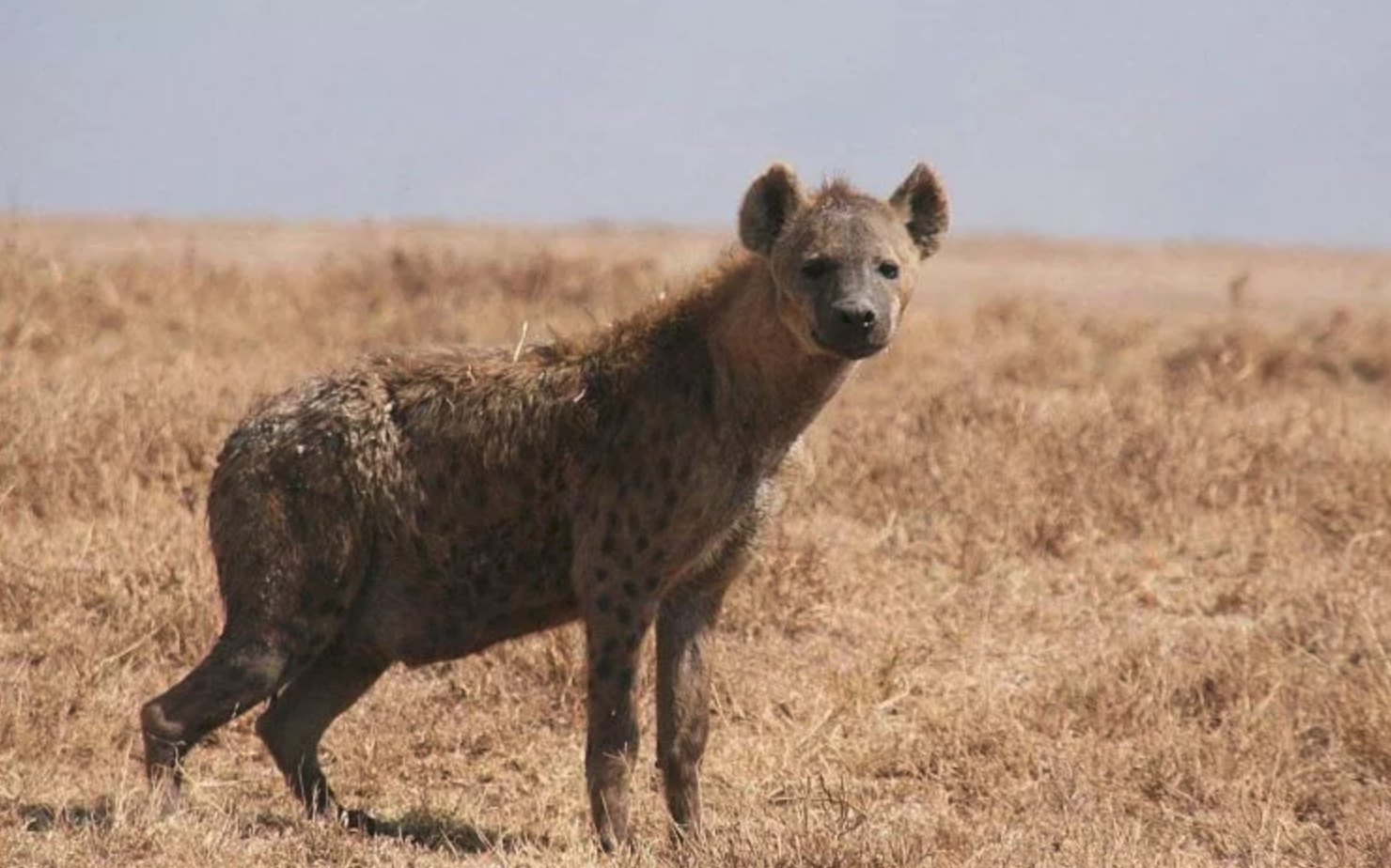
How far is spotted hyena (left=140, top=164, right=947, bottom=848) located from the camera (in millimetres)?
6410

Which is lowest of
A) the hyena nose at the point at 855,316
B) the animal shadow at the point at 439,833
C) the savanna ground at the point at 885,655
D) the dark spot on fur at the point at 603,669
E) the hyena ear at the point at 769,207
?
the animal shadow at the point at 439,833

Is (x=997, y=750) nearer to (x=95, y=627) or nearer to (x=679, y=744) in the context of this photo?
(x=679, y=744)

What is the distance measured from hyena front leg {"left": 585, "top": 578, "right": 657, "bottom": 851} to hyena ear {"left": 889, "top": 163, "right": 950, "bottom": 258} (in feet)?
4.63

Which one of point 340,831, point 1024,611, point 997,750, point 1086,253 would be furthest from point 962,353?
point 1086,253

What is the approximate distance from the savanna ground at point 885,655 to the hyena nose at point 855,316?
1.25m

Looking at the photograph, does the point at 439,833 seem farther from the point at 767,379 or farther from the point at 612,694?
the point at 767,379

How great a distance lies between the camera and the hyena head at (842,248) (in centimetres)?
631

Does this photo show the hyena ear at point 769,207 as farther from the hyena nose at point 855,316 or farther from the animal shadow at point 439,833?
the animal shadow at point 439,833

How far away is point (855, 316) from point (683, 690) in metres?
1.18

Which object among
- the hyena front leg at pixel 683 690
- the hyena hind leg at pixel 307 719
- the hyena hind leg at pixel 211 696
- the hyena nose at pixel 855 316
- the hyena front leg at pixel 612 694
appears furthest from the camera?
the hyena hind leg at pixel 307 719

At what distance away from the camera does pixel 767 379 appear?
6500 mm

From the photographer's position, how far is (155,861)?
590 centimetres

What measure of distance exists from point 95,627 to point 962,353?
828cm

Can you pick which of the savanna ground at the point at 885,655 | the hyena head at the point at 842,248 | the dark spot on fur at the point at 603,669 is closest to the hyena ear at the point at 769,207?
the hyena head at the point at 842,248
